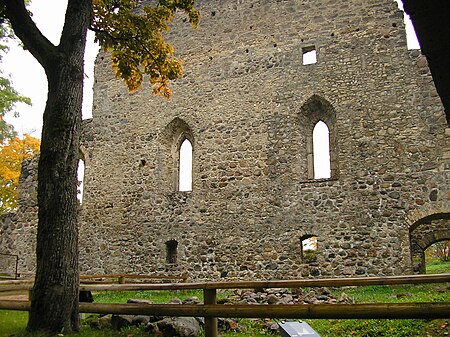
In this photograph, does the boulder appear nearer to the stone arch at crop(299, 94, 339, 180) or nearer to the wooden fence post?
the wooden fence post

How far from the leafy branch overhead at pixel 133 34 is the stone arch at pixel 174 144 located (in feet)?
20.8

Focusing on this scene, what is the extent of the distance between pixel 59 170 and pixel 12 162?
19376 mm

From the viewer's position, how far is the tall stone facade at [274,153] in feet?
43.2

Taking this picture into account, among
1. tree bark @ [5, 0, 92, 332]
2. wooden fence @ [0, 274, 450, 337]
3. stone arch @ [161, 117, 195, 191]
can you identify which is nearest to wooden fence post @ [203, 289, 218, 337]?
wooden fence @ [0, 274, 450, 337]

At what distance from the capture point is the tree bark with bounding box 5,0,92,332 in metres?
6.18

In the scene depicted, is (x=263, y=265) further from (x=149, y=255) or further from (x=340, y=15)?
(x=340, y=15)

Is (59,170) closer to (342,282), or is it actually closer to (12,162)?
(342,282)

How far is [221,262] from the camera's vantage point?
14.7 meters

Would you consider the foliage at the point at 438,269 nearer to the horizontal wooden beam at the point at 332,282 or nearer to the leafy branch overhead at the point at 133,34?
the leafy branch overhead at the point at 133,34

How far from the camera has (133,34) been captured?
9.35 m

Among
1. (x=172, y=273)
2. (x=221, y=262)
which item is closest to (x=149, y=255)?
(x=172, y=273)

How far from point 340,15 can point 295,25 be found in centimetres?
145

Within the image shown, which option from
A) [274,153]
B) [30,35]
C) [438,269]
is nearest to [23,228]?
[274,153]

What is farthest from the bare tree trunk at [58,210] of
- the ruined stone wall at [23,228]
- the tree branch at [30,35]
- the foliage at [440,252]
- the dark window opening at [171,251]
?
the foliage at [440,252]
